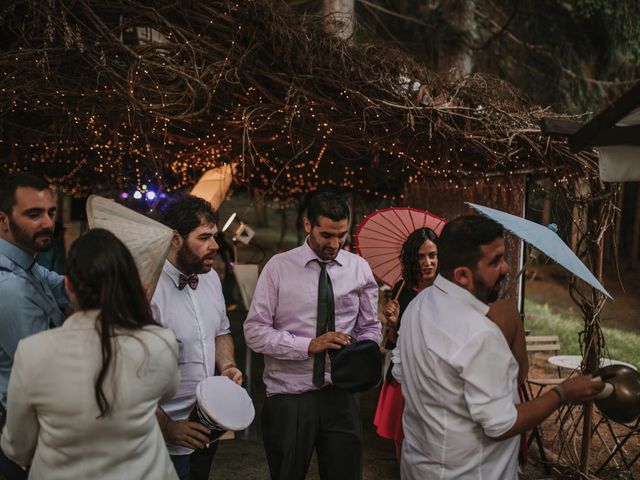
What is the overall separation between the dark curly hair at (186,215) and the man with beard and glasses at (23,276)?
0.57 metres

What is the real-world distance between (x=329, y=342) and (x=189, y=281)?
78 cm

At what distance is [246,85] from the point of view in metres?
4.72

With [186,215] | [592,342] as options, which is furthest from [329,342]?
[592,342]

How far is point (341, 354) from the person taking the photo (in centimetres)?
314

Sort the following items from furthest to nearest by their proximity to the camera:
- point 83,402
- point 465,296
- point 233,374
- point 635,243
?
point 635,243 < point 233,374 < point 465,296 < point 83,402

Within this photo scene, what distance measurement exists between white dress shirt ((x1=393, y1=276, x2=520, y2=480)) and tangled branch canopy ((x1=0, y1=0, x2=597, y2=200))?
2.45 m

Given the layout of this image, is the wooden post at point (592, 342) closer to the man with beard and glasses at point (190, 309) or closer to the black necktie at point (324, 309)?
the black necktie at point (324, 309)

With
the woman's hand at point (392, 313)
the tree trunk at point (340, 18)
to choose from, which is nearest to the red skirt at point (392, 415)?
the woman's hand at point (392, 313)

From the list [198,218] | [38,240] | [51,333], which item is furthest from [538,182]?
[51,333]

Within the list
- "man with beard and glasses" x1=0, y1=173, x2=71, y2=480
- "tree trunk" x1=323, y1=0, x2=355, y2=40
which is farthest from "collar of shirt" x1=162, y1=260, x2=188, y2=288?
"tree trunk" x1=323, y1=0, x2=355, y2=40

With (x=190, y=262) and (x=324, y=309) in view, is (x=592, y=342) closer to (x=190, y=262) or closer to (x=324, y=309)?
(x=324, y=309)

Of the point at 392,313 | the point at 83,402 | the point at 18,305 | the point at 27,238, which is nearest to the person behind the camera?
the point at 83,402

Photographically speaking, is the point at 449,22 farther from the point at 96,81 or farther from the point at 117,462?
the point at 117,462

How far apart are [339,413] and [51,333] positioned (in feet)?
6.23
